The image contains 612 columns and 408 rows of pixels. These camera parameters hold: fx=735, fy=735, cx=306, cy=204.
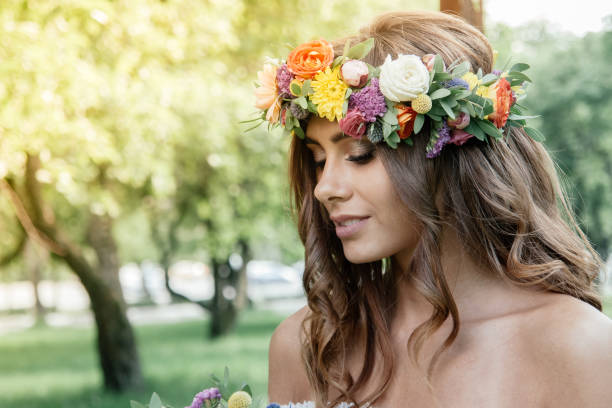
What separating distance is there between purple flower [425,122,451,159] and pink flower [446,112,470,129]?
21mm

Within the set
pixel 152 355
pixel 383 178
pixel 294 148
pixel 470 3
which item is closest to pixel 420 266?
pixel 383 178

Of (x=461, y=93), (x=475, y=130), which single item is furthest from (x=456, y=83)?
(x=475, y=130)

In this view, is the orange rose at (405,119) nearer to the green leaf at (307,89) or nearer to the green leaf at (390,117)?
the green leaf at (390,117)

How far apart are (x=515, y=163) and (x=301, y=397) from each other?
3.23 feet

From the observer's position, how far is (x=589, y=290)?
6.51 feet

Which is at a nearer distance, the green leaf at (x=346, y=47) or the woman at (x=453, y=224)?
the woman at (x=453, y=224)

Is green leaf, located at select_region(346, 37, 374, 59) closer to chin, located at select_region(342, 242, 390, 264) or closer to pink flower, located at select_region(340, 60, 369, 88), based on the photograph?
pink flower, located at select_region(340, 60, 369, 88)

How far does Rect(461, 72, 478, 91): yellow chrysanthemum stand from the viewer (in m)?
→ 1.91

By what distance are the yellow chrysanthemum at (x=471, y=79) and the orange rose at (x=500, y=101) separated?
0.15ft

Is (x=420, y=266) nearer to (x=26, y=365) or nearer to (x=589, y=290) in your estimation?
(x=589, y=290)

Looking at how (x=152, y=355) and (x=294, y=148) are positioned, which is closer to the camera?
(x=294, y=148)

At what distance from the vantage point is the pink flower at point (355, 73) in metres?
1.96

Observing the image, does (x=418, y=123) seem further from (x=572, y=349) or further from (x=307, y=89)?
(x=572, y=349)

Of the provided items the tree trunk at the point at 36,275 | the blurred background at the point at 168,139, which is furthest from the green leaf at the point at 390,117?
the tree trunk at the point at 36,275
